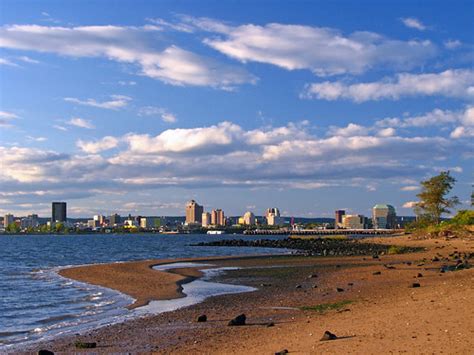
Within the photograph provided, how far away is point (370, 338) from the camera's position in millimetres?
14469

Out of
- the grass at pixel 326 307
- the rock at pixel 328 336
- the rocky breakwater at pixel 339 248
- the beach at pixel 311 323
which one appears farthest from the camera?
the rocky breakwater at pixel 339 248

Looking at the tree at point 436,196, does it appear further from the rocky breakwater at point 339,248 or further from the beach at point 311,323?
the beach at point 311,323

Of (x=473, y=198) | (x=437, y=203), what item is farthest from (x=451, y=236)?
(x=473, y=198)

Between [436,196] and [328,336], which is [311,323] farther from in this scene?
[436,196]

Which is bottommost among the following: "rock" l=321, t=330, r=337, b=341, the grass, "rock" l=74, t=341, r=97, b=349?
"rock" l=74, t=341, r=97, b=349

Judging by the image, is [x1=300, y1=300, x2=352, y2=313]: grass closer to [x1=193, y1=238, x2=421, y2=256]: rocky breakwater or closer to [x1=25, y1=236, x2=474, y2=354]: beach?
[x1=25, y1=236, x2=474, y2=354]: beach

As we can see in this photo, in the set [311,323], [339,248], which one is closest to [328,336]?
[311,323]

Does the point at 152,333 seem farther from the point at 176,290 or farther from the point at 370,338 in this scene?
the point at 176,290

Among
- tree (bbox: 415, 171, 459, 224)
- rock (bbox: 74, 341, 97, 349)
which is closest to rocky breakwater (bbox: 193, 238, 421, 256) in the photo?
tree (bbox: 415, 171, 459, 224)

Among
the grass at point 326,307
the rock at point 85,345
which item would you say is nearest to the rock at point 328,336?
the grass at point 326,307

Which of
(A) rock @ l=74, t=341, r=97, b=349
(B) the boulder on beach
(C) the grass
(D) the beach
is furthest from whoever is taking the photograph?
(C) the grass

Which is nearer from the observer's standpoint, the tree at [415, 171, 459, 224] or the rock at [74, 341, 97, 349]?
the rock at [74, 341, 97, 349]

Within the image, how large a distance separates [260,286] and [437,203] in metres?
75.7

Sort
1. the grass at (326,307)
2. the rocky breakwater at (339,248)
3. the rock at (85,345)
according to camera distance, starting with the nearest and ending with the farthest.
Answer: the rock at (85,345) → the grass at (326,307) → the rocky breakwater at (339,248)
